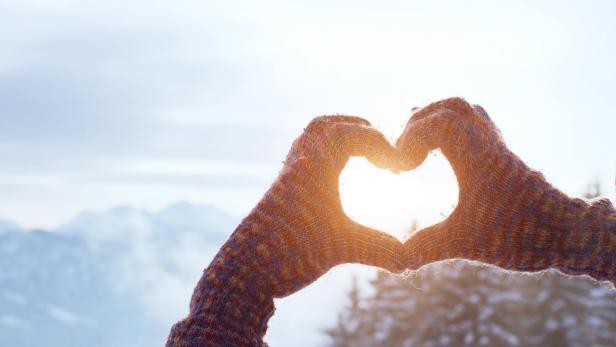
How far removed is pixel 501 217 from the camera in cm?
292

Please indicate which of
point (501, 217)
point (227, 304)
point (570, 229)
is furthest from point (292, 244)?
point (570, 229)

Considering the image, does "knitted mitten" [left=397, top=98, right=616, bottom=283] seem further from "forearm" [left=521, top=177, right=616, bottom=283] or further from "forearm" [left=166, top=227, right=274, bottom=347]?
"forearm" [left=166, top=227, right=274, bottom=347]

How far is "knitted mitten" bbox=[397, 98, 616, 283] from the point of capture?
284 centimetres

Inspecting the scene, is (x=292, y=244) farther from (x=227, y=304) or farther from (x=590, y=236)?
(x=590, y=236)

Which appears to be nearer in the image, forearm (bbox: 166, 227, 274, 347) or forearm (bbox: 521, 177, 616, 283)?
forearm (bbox: 166, 227, 274, 347)

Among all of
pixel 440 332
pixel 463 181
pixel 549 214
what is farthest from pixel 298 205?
pixel 440 332

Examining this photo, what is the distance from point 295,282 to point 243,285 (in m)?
0.26

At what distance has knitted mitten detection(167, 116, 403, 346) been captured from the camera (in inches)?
102

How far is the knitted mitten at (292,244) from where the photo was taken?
2584 mm

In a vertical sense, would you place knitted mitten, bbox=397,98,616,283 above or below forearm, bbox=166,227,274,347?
above

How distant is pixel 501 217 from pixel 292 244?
2.85ft

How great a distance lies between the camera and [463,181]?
289cm

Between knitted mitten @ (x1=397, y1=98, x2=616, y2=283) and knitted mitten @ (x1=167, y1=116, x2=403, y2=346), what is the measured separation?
0.22 m

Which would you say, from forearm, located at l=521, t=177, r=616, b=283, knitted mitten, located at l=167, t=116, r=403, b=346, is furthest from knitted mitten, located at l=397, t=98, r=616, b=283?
knitted mitten, located at l=167, t=116, r=403, b=346
